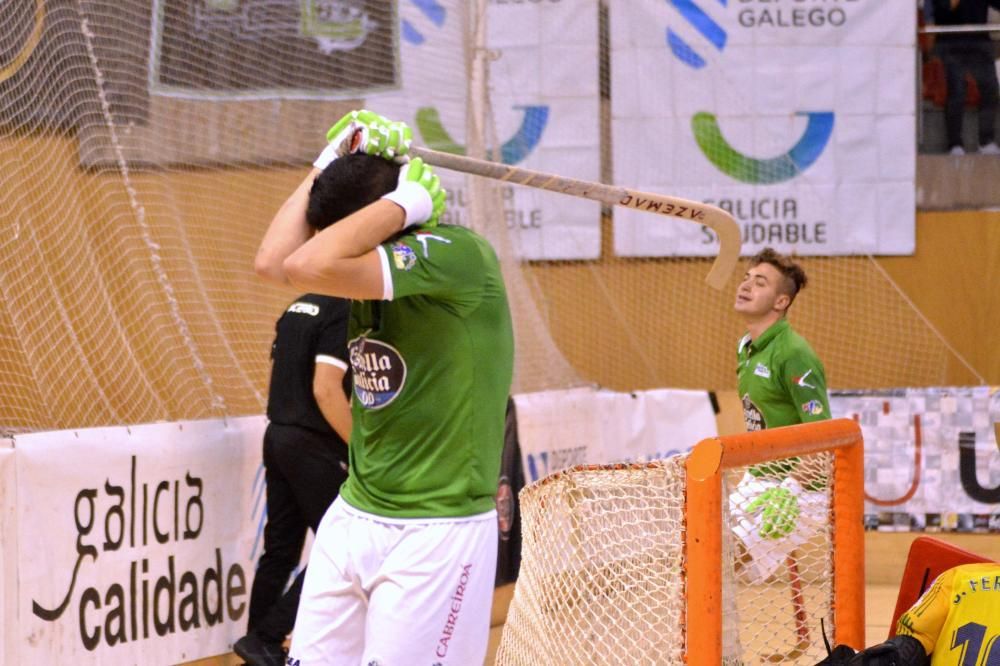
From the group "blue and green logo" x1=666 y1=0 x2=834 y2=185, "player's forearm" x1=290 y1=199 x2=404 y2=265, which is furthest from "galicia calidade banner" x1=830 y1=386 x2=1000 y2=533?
"player's forearm" x1=290 y1=199 x2=404 y2=265

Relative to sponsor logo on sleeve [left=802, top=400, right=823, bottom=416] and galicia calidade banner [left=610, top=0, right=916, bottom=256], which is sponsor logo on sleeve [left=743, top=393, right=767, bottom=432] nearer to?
sponsor logo on sleeve [left=802, top=400, right=823, bottom=416]

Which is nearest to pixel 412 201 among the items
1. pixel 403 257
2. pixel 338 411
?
pixel 403 257

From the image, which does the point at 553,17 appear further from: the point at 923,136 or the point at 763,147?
the point at 923,136

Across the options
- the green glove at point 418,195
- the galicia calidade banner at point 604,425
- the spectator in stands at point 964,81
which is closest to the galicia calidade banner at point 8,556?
the green glove at point 418,195

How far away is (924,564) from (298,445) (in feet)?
8.28

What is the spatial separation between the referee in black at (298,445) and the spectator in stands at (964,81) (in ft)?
23.0

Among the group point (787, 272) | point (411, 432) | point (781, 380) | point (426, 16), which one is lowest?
point (781, 380)

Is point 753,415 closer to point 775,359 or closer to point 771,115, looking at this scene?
point 775,359

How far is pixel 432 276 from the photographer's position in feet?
9.23

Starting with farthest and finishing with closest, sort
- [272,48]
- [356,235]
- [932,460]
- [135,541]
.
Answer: [932,460], [272,48], [135,541], [356,235]

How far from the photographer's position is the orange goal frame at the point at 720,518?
3.04 metres

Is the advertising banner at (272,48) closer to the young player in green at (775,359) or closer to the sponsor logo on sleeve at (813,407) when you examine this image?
the young player in green at (775,359)

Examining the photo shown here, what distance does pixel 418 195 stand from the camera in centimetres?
288

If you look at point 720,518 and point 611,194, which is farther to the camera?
point 611,194
